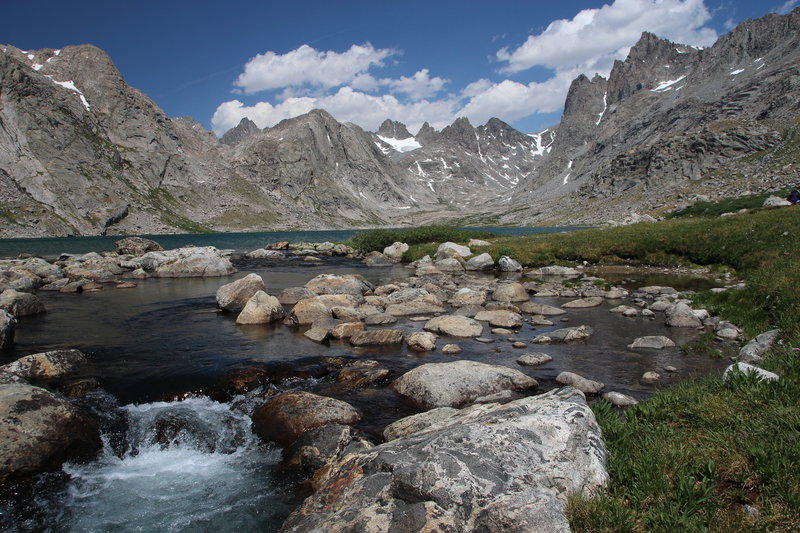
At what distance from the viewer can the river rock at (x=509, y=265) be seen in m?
43.4

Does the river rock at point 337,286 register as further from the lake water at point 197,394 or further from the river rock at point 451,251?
the river rock at point 451,251

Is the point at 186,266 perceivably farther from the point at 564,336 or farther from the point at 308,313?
the point at 564,336

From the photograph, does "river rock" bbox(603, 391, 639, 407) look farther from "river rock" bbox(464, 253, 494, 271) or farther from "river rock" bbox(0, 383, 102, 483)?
"river rock" bbox(464, 253, 494, 271)

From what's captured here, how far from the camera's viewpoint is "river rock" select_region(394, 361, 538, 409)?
41.4 ft

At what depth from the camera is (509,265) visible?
43625 millimetres

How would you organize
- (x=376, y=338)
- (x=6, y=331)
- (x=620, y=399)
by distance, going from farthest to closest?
(x=376, y=338)
(x=6, y=331)
(x=620, y=399)

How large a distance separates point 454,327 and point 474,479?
14.6 metres

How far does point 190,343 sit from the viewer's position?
19.5 m

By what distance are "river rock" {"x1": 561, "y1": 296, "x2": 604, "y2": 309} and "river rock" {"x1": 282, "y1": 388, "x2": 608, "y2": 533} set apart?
1992 centimetres

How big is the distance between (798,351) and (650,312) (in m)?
14.1

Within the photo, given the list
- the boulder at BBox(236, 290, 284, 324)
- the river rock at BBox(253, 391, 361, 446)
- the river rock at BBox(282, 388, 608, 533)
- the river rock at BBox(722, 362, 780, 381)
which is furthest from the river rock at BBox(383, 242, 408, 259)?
the river rock at BBox(282, 388, 608, 533)

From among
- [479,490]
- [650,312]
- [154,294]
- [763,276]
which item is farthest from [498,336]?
[154,294]

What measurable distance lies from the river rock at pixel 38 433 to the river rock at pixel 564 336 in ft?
52.3

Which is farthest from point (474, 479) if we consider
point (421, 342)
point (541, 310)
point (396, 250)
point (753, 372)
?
point (396, 250)
